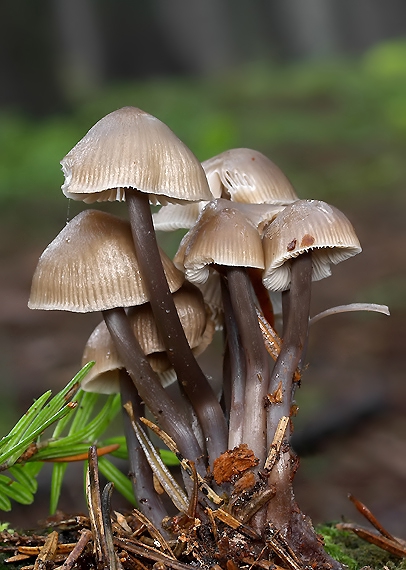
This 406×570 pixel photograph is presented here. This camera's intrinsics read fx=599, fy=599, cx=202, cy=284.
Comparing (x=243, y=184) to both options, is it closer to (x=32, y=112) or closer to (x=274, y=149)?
(x=274, y=149)

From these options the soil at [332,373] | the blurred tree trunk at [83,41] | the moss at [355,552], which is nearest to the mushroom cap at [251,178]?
the moss at [355,552]

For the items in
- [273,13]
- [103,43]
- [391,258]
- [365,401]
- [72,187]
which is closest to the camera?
[72,187]

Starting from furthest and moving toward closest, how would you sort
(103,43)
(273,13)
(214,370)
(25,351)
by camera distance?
(273,13) → (103,43) → (25,351) → (214,370)

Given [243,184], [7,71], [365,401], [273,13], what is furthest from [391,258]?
[273,13]

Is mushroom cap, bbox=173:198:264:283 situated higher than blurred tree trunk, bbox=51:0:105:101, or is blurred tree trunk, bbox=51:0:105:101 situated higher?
blurred tree trunk, bbox=51:0:105:101

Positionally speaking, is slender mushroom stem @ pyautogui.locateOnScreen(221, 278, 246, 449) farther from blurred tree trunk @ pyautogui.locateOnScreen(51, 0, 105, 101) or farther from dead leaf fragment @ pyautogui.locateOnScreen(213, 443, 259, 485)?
blurred tree trunk @ pyautogui.locateOnScreen(51, 0, 105, 101)

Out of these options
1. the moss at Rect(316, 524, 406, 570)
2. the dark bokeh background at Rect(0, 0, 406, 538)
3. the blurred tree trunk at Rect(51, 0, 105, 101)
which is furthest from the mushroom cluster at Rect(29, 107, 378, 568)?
the blurred tree trunk at Rect(51, 0, 105, 101)
